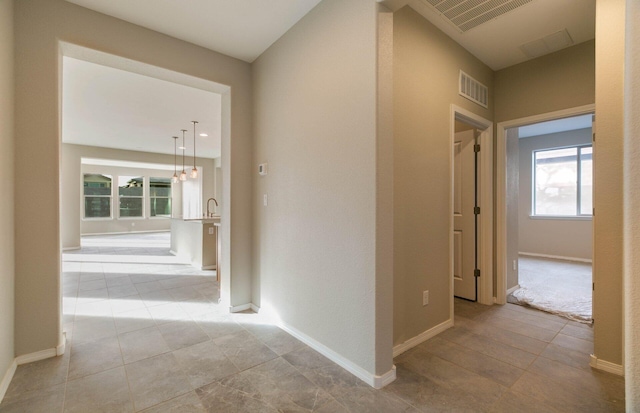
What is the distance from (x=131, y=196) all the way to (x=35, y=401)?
11.4 meters

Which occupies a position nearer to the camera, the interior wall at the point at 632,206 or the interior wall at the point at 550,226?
the interior wall at the point at 632,206

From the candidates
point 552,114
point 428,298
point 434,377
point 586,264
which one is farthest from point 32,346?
point 586,264

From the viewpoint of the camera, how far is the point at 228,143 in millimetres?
3199

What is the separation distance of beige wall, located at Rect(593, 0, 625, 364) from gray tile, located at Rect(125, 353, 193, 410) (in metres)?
2.96

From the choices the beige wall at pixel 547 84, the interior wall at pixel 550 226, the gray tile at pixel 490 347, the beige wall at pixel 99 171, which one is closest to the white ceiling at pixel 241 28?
the beige wall at pixel 547 84

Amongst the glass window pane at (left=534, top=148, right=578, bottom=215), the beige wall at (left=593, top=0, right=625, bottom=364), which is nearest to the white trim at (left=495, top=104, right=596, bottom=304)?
the beige wall at (left=593, top=0, right=625, bottom=364)

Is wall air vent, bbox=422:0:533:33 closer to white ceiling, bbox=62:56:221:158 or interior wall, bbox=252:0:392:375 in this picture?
interior wall, bbox=252:0:392:375

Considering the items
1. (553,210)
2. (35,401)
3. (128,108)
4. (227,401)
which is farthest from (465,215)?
(128,108)

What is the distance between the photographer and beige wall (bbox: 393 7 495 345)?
7.68 ft

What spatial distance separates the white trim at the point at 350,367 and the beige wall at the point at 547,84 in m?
3.17

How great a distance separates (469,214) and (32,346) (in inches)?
172

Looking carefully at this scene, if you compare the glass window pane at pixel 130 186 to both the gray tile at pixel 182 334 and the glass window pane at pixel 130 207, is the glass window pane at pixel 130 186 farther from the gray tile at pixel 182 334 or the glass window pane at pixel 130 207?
the gray tile at pixel 182 334

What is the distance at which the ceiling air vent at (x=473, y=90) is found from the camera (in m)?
2.98

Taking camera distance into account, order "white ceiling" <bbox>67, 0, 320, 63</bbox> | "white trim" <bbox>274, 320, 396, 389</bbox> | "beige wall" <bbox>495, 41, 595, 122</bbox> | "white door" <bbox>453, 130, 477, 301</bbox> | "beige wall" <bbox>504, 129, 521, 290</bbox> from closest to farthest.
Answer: "white trim" <bbox>274, 320, 396, 389</bbox>
"white ceiling" <bbox>67, 0, 320, 63</bbox>
"beige wall" <bbox>495, 41, 595, 122</bbox>
"white door" <bbox>453, 130, 477, 301</bbox>
"beige wall" <bbox>504, 129, 521, 290</bbox>
